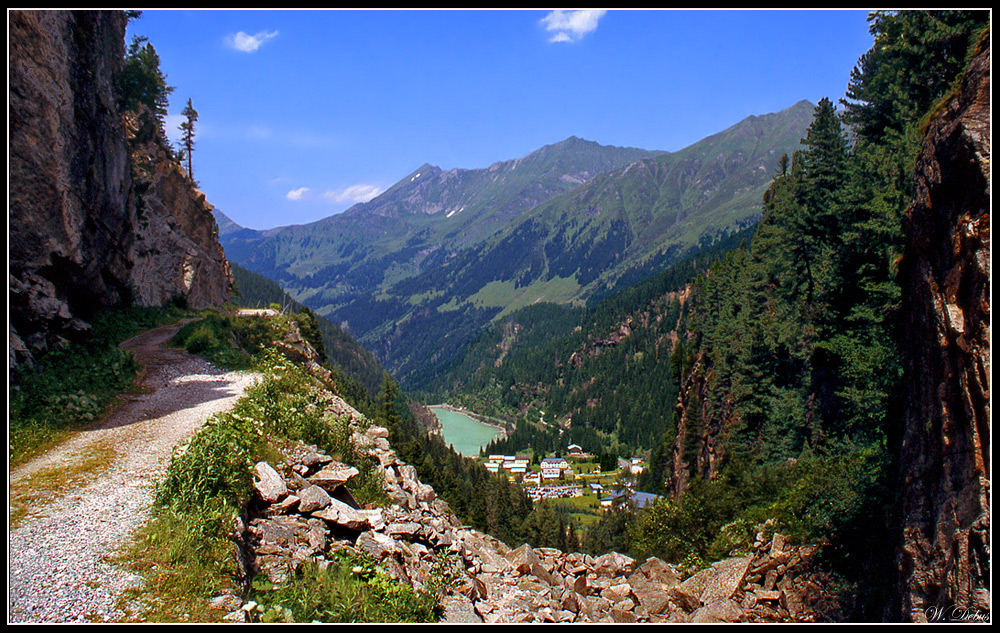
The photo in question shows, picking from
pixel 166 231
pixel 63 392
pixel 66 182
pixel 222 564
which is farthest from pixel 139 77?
pixel 222 564

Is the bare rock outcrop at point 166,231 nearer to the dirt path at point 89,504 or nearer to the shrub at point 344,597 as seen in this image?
the dirt path at point 89,504

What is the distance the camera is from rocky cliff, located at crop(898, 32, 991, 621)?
374 inches

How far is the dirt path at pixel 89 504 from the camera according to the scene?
24.4 feet

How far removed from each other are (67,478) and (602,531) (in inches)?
3322

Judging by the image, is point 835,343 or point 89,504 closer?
point 89,504

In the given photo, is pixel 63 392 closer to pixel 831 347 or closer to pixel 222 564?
pixel 222 564

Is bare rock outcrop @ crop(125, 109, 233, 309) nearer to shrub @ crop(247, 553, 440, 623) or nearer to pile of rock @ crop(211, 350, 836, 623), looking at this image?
pile of rock @ crop(211, 350, 836, 623)

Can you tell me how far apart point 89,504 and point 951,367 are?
16.3m

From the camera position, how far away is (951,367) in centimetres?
1074

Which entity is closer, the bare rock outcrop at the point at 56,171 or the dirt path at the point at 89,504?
the dirt path at the point at 89,504

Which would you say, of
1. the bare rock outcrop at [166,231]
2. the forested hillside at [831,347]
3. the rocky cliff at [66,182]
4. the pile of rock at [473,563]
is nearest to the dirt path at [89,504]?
the pile of rock at [473,563]

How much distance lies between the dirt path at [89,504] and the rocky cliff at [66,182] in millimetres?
4183

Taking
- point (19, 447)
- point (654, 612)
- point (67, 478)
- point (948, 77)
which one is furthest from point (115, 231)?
point (948, 77)

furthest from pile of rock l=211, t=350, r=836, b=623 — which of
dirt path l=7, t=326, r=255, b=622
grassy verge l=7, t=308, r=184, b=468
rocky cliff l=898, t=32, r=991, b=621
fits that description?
rocky cliff l=898, t=32, r=991, b=621
